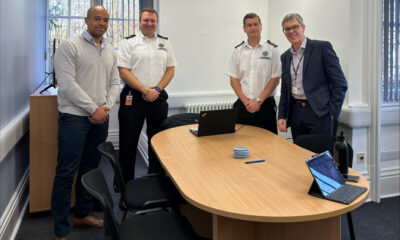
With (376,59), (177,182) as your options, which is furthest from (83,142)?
(376,59)

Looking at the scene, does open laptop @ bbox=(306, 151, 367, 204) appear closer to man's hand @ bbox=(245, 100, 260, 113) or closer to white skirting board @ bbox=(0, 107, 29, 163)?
man's hand @ bbox=(245, 100, 260, 113)

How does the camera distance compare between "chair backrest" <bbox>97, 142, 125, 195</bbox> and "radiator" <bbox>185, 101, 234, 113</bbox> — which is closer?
"chair backrest" <bbox>97, 142, 125, 195</bbox>

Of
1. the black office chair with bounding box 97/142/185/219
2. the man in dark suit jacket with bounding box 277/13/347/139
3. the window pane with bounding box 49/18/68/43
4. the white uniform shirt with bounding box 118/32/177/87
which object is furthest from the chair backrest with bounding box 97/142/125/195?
the window pane with bounding box 49/18/68/43

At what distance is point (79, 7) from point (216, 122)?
147 inches

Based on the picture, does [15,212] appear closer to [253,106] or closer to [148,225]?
[148,225]

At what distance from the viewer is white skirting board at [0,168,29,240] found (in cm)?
237

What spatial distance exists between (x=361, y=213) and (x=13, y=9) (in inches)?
139

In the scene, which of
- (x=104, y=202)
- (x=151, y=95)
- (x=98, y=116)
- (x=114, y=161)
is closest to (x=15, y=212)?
(x=98, y=116)

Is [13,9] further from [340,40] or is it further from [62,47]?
[340,40]

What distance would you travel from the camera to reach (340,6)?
10.6ft

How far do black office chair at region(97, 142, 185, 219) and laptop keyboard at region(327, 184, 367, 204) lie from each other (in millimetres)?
968

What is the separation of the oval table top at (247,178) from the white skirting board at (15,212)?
1.20 meters

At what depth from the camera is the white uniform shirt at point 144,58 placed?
3180mm

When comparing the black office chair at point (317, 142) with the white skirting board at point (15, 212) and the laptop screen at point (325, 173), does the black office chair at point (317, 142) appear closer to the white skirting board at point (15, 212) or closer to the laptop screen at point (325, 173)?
the laptop screen at point (325, 173)
